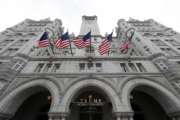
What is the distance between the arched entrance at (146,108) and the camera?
63.1ft

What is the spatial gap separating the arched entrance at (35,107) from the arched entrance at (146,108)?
44.1 feet

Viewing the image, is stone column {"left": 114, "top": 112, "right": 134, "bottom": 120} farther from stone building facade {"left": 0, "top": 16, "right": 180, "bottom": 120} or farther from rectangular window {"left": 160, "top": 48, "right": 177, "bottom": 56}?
rectangular window {"left": 160, "top": 48, "right": 177, "bottom": 56}

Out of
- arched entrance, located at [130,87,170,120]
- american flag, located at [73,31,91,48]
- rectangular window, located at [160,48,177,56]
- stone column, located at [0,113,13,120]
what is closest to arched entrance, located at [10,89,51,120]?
stone column, located at [0,113,13,120]

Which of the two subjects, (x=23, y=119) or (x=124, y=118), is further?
(x=23, y=119)

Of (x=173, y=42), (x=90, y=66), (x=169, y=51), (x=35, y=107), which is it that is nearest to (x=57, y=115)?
(x=35, y=107)

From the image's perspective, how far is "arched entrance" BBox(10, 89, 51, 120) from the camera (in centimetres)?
1919

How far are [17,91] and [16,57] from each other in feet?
24.7

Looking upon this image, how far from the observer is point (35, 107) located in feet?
65.1

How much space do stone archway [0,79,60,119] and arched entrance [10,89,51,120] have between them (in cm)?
245

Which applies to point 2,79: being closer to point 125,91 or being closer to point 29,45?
point 29,45

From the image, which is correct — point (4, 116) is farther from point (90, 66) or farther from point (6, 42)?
point (6, 42)

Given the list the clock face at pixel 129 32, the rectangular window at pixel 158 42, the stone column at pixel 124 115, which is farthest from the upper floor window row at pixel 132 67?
the clock face at pixel 129 32

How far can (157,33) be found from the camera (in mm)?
35812

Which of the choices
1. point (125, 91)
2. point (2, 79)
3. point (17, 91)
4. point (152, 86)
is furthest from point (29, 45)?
point (152, 86)
